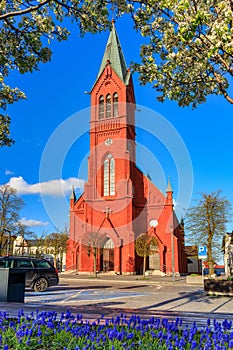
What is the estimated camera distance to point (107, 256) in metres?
41.8

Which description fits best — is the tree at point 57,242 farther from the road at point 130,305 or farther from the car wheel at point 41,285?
the car wheel at point 41,285

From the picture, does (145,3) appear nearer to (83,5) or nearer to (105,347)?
(83,5)

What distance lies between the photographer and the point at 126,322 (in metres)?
4.95

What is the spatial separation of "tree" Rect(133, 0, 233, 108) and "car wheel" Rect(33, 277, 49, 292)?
1122 cm

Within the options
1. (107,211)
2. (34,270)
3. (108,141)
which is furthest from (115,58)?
(34,270)

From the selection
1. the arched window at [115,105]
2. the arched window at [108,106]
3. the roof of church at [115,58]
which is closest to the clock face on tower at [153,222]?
the arched window at [115,105]

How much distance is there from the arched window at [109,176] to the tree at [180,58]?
3513 cm

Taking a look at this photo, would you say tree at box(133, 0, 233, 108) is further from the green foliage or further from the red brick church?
the red brick church

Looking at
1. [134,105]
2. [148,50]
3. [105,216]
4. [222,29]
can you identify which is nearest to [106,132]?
[134,105]

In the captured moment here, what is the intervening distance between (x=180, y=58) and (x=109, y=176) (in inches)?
1459

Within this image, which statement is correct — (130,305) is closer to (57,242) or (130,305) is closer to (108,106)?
(57,242)

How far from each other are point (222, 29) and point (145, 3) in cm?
289

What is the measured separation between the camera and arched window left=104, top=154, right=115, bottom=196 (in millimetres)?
43747

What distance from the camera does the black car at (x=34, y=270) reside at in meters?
15.5
